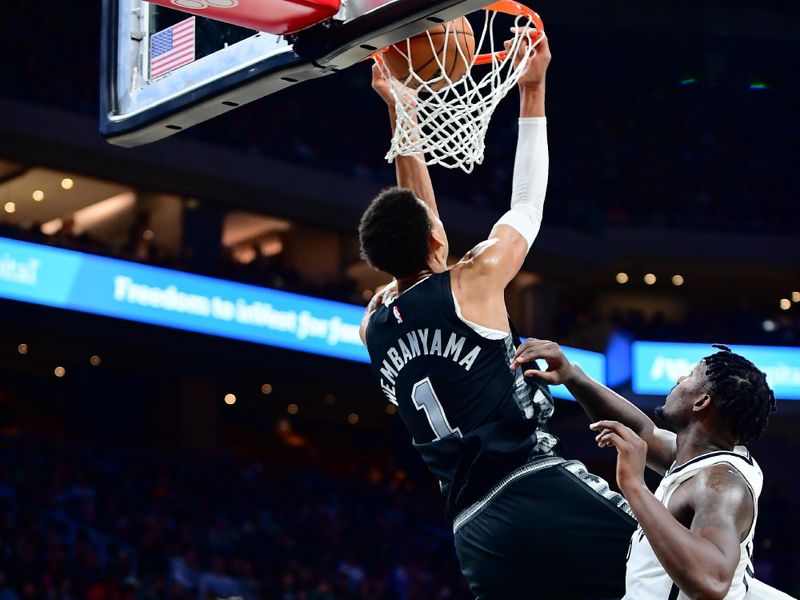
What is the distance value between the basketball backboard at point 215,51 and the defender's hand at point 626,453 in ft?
4.04

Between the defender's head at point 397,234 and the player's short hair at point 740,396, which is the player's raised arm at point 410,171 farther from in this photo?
the player's short hair at point 740,396

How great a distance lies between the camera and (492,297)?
372 cm

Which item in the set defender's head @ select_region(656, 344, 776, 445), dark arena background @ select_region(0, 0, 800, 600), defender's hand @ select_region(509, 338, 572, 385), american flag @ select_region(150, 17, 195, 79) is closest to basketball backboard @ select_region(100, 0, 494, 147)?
american flag @ select_region(150, 17, 195, 79)

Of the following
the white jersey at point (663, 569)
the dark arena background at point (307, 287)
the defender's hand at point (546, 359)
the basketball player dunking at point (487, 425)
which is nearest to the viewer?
the white jersey at point (663, 569)

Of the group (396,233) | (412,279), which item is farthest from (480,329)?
(396,233)

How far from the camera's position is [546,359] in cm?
361

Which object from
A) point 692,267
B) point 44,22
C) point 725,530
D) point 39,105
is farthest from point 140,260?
point 725,530

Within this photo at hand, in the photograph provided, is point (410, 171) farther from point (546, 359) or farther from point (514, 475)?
point (514, 475)

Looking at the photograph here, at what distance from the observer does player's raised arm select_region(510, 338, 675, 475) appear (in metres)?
3.66

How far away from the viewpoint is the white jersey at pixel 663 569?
10.3ft

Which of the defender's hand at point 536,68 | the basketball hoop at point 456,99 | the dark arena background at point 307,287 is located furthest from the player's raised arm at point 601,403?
the dark arena background at point 307,287

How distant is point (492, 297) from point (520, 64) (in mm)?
965

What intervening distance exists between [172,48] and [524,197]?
1325 millimetres

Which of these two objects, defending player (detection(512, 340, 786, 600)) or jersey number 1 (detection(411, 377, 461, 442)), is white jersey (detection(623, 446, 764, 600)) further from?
jersey number 1 (detection(411, 377, 461, 442))
